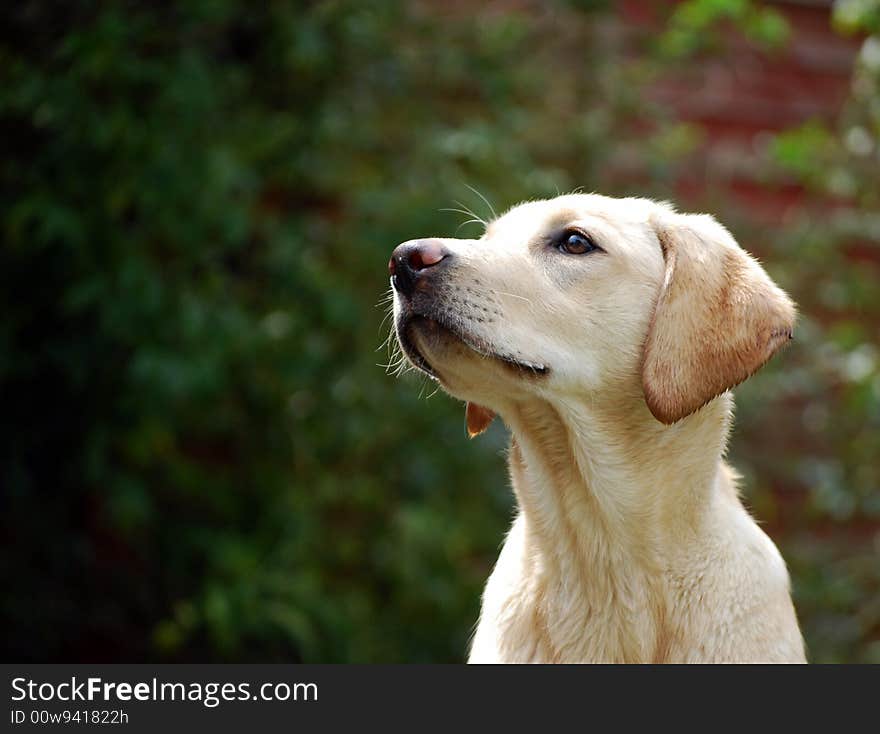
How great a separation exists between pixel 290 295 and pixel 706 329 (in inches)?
88.5

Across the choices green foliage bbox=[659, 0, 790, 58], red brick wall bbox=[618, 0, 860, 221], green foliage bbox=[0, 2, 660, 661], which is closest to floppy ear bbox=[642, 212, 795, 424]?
green foliage bbox=[0, 2, 660, 661]

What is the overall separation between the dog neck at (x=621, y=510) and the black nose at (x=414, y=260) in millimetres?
A: 413

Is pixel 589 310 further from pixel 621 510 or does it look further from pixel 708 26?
pixel 708 26

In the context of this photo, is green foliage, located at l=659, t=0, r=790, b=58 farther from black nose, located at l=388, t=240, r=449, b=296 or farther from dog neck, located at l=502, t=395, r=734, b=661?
black nose, located at l=388, t=240, r=449, b=296

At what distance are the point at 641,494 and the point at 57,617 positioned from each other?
9.06 feet

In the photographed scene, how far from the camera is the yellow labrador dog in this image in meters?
2.45

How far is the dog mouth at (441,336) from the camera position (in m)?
2.44

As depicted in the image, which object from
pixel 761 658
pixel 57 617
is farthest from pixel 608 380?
pixel 57 617

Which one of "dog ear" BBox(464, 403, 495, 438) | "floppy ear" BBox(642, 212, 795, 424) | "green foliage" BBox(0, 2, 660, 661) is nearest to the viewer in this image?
"floppy ear" BBox(642, 212, 795, 424)

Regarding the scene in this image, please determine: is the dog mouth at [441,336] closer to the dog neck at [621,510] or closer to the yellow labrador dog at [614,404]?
the yellow labrador dog at [614,404]

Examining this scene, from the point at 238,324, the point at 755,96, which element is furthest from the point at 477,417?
the point at 755,96

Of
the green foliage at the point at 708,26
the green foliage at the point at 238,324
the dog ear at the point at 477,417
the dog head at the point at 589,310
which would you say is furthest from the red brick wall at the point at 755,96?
the dog head at the point at 589,310

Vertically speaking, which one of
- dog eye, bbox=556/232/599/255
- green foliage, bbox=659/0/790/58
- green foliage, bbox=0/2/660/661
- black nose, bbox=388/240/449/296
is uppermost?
black nose, bbox=388/240/449/296

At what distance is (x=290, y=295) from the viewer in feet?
14.3
